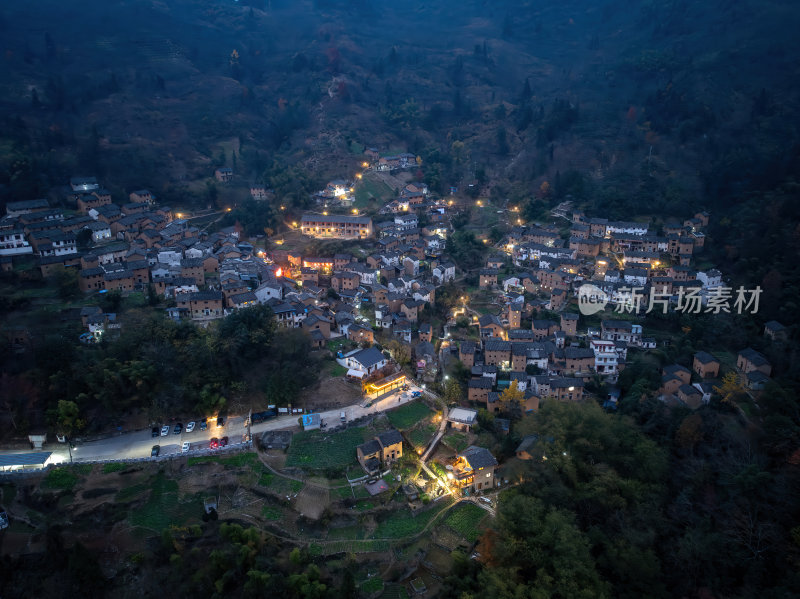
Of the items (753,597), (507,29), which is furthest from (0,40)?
(753,597)

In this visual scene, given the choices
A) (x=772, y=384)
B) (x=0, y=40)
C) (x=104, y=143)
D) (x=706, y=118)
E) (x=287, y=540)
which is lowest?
(x=287, y=540)

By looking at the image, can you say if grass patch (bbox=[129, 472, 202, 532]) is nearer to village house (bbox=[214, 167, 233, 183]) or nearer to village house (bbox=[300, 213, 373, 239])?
village house (bbox=[300, 213, 373, 239])

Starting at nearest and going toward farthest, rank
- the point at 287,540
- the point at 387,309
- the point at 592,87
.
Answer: the point at 287,540
the point at 387,309
the point at 592,87

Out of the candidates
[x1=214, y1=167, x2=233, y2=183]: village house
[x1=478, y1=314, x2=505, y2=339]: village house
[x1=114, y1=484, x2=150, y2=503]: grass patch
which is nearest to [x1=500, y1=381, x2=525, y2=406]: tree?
[x1=478, y1=314, x2=505, y2=339]: village house

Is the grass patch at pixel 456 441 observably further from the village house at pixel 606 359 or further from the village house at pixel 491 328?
the village house at pixel 606 359

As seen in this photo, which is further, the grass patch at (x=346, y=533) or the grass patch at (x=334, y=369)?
the grass patch at (x=334, y=369)

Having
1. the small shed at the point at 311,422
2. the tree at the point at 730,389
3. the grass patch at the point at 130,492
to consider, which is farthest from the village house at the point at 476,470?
the grass patch at the point at 130,492

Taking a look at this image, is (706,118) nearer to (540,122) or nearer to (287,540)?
(540,122)
